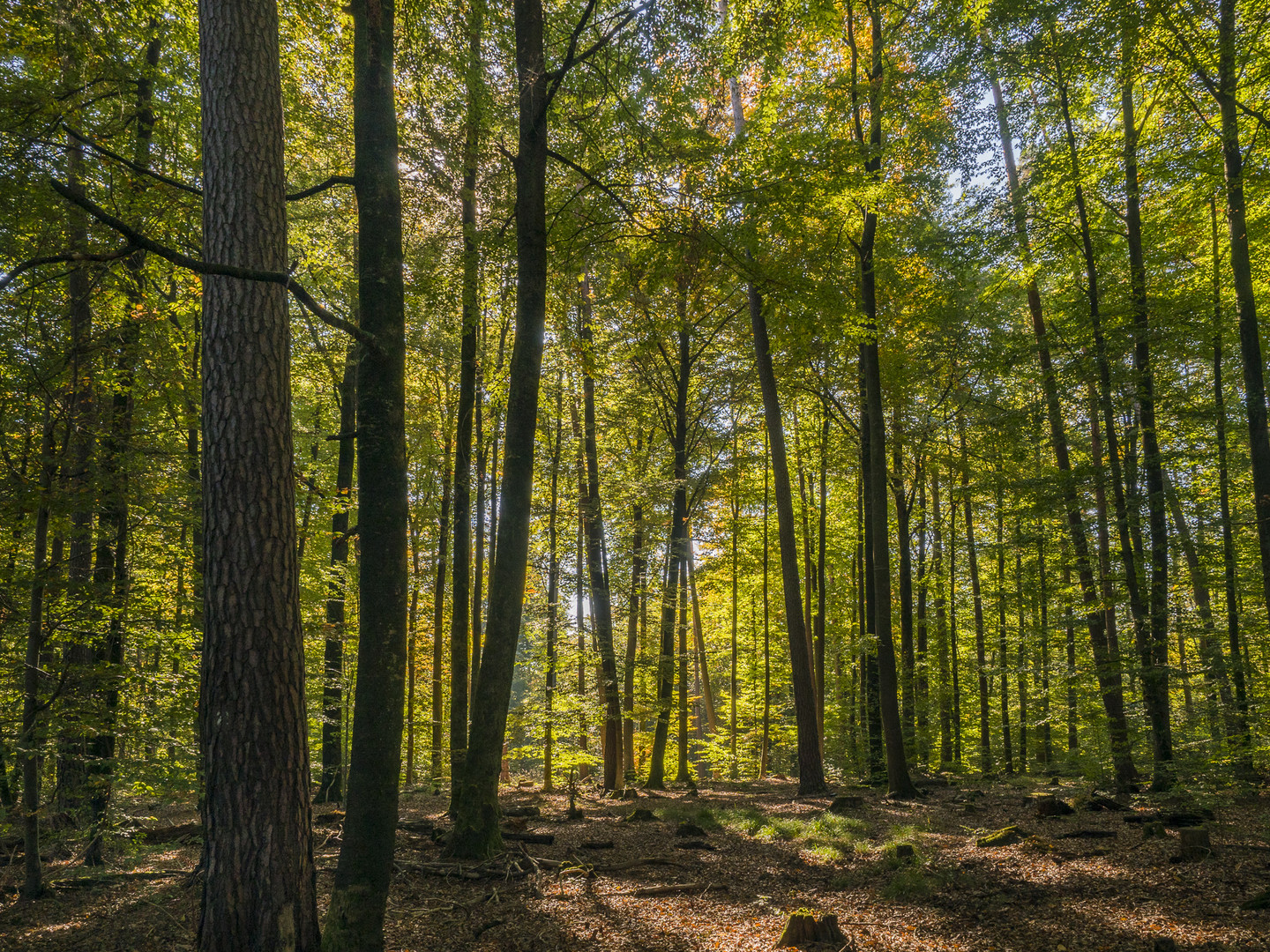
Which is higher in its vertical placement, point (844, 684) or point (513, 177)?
point (513, 177)

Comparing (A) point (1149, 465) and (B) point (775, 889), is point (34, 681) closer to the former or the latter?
(B) point (775, 889)

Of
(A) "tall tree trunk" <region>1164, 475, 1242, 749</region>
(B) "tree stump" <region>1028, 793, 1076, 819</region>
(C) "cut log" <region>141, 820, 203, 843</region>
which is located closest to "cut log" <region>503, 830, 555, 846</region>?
(C) "cut log" <region>141, 820, 203, 843</region>

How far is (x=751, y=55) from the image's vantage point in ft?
23.4

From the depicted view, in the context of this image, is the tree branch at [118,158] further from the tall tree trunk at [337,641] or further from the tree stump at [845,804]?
the tree stump at [845,804]

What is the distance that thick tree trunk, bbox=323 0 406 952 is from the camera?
4312 mm

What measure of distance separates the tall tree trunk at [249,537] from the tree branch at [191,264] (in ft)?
0.85

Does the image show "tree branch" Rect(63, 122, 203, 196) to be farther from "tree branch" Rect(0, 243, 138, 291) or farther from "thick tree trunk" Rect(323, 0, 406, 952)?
"thick tree trunk" Rect(323, 0, 406, 952)

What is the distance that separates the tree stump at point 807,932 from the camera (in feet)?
15.4

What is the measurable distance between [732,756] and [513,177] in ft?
65.6

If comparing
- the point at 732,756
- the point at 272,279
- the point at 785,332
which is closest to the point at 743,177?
the point at 785,332

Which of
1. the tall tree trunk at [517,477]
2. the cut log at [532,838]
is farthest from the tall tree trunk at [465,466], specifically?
the tall tree trunk at [517,477]

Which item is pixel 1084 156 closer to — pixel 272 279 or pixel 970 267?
pixel 970 267

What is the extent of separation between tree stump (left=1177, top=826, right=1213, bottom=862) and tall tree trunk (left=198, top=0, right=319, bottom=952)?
7026 mm

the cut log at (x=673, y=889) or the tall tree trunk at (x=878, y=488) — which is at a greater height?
the tall tree trunk at (x=878, y=488)
